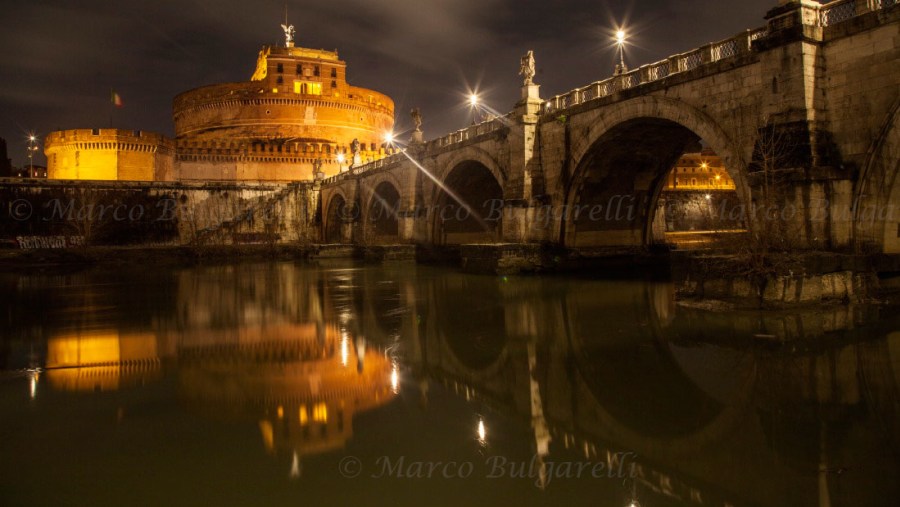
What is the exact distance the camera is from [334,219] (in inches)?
1961

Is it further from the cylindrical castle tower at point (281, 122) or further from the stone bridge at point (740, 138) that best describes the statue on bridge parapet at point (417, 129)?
the cylindrical castle tower at point (281, 122)

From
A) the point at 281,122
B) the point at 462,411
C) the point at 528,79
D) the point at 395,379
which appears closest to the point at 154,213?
the point at 281,122

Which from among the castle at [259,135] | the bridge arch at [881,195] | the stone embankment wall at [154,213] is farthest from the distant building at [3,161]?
the bridge arch at [881,195]

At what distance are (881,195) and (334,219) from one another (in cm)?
4280

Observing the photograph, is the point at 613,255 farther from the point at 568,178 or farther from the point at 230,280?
the point at 230,280

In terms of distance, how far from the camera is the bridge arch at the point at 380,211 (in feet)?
128

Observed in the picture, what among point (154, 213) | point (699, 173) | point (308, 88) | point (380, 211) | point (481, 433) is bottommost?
point (481, 433)

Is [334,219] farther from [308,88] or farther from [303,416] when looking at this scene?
[303,416]

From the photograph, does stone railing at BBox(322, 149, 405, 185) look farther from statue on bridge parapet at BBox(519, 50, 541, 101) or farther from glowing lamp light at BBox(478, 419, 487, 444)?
glowing lamp light at BBox(478, 419, 487, 444)

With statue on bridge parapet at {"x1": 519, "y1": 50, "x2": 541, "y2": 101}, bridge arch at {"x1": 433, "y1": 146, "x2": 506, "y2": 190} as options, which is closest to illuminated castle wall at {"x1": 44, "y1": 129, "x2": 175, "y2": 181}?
bridge arch at {"x1": 433, "y1": 146, "x2": 506, "y2": 190}

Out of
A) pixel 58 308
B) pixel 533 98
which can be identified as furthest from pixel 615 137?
pixel 58 308

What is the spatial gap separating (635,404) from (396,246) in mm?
25961

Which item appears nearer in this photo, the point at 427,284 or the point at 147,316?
the point at 147,316

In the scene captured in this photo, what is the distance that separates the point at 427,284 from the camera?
18062 millimetres
